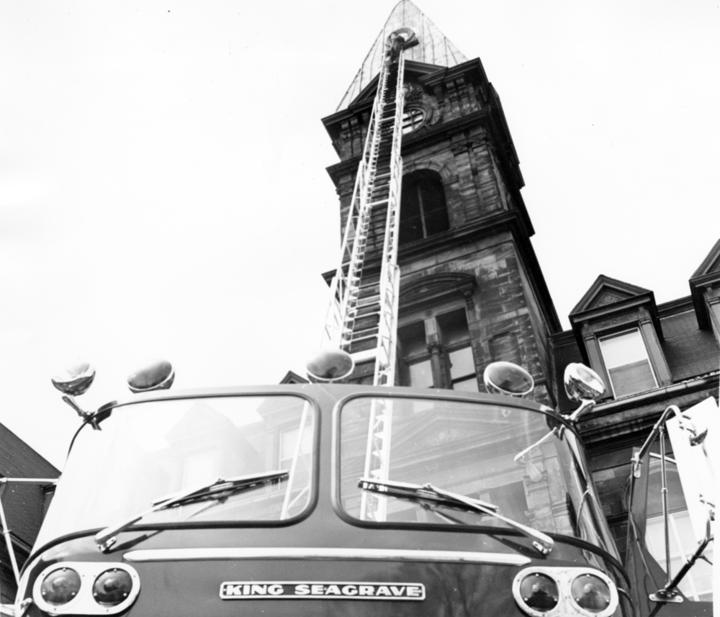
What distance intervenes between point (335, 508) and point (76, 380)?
2.22 m

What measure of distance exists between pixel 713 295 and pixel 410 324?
18.8 ft

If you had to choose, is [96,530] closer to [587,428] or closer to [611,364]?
[587,428]

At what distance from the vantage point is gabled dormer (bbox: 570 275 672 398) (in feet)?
51.3

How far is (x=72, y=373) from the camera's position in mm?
5742

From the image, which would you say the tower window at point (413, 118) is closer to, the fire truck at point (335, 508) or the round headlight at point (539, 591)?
the fire truck at point (335, 508)

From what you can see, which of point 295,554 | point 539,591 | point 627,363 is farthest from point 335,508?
point 627,363

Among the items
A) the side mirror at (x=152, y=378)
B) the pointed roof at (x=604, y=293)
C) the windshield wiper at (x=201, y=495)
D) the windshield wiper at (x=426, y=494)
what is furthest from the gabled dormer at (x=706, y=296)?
the windshield wiper at (x=201, y=495)

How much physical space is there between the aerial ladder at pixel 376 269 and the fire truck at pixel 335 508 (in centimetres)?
5

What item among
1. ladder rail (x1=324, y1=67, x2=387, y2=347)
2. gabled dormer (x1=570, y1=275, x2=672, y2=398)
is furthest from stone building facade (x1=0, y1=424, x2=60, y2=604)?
gabled dormer (x1=570, y1=275, x2=672, y2=398)

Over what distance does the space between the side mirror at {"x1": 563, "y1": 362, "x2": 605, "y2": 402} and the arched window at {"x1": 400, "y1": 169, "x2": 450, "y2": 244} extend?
43.1 feet

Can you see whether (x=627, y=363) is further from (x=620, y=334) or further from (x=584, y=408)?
(x=584, y=408)

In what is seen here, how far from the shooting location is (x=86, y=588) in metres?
4.11

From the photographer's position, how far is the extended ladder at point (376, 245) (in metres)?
10.9

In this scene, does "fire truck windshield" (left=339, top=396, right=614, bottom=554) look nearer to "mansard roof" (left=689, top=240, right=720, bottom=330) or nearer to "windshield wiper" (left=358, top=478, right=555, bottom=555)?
"windshield wiper" (left=358, top=478, right=555, bottom=555)
